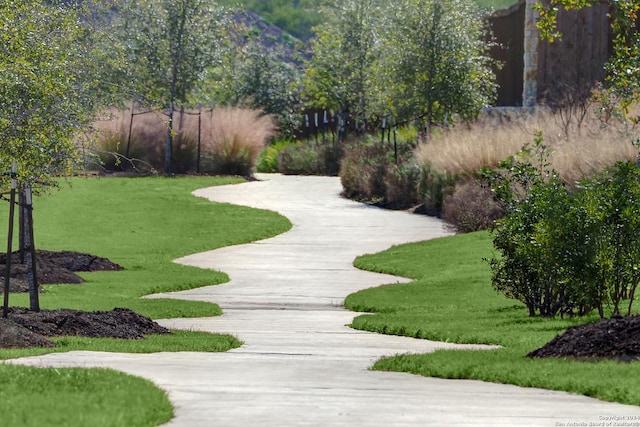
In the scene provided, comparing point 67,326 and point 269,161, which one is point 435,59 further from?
point 67,326

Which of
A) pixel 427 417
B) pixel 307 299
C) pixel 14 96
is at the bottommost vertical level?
pixel 307 299

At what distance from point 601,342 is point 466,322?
4.14 m

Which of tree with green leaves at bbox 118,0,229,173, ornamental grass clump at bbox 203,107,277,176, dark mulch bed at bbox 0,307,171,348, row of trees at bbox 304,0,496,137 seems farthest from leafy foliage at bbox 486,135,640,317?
tree with green leaves at bbox 118,0,229,173

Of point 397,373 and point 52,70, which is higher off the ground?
point 52,70

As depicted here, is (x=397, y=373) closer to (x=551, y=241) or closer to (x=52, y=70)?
(x=551, y=241)

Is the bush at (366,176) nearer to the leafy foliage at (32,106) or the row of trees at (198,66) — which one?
the row of trees at (198,66)

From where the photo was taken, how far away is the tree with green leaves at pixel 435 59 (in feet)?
124

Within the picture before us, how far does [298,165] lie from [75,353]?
36.2 meters

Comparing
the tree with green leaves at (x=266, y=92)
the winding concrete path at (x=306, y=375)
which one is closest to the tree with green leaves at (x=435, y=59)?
the winding concrete path at (x=306, y=375)

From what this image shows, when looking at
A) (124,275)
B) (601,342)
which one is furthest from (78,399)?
(124,275)

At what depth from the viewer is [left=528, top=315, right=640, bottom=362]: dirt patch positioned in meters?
9.81

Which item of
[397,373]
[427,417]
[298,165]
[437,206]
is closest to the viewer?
[427,417]

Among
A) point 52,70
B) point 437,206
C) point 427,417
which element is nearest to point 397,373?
point 427,417

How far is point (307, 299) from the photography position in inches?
712
